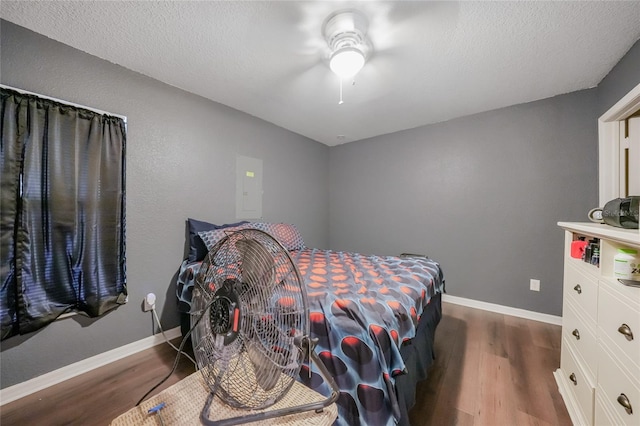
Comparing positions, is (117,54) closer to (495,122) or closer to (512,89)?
(512,89)

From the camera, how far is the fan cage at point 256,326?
632mm

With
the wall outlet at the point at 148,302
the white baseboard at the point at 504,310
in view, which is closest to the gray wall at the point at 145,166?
the wall outlet at the point at 148,302

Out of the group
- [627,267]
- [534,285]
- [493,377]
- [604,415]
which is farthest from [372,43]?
[534,285]

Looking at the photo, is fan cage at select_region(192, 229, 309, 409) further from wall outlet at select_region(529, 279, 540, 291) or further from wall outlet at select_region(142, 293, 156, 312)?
wall outlet at select_region(529, 279, 540, 291)

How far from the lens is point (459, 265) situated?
9.09ft

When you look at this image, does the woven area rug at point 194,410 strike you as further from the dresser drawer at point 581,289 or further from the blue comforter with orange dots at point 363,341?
the dresser drawer at point 581,289

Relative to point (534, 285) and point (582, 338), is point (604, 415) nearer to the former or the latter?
point (582, 338)

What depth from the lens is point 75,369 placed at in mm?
1577

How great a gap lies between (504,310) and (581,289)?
1488mm

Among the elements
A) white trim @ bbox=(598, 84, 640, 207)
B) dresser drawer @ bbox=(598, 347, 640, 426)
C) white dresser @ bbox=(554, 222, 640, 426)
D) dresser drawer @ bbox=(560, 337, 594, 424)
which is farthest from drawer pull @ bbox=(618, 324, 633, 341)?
white trim @ bbox=(598, 84, 640, 207)

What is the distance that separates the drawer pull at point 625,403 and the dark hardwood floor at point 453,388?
20.5 inches

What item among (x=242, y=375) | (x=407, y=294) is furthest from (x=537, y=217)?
(x=242, y=375)

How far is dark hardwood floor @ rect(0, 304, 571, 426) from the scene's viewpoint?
1.26m

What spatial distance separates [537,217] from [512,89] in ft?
A: 4.04
